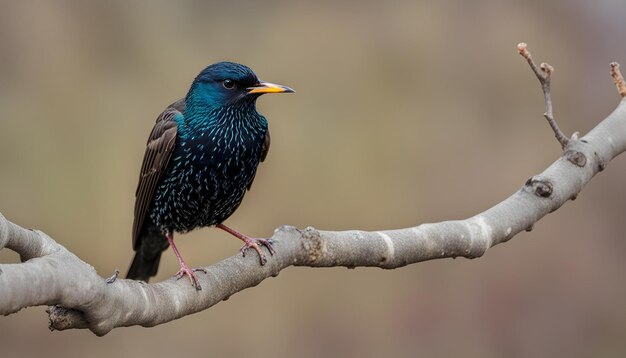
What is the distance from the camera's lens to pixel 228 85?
3896 mm

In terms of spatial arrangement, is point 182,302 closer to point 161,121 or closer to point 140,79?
point 161,121

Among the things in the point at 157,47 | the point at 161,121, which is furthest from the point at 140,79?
the point at 161,121

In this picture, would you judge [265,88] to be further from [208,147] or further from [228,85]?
[208,147]

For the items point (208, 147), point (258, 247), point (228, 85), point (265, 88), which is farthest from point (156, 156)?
point (258, 247)

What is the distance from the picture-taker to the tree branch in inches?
95.0

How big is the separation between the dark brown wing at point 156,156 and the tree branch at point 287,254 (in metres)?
0.79

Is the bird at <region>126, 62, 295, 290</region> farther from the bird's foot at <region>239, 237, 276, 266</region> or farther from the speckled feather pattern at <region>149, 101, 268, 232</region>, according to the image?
the bird's foot at <region>239, 237, 276, 266</region>

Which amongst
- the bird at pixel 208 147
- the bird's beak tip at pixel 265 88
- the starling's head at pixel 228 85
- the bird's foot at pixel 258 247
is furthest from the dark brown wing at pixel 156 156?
the bird's foot at pixel 258 247

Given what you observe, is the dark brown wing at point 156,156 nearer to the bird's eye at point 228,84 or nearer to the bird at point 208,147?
the bird at point 208,147

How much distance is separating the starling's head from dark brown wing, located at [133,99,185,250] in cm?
15

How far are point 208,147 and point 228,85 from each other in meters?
0.25

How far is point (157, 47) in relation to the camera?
20.4ft

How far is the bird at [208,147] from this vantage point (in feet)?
12.7

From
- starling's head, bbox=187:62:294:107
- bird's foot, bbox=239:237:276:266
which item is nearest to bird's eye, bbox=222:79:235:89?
starling's head, bbox=187:62:294:107
